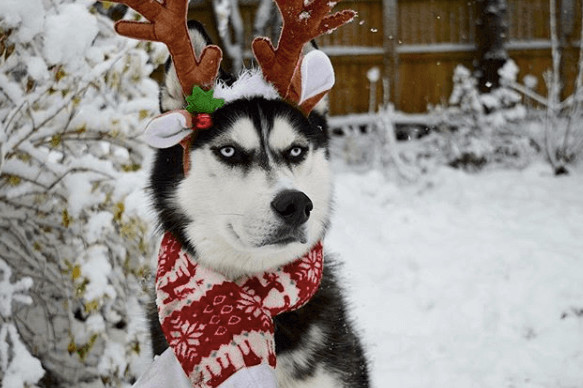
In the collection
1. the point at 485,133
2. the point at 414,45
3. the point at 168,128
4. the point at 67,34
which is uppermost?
the point at 67,34

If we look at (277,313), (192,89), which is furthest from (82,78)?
(277,313)

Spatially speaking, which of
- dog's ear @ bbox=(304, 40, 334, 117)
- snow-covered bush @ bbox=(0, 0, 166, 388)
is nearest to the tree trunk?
snow-covered bush @ bbox=(0, 0, 166, 388)

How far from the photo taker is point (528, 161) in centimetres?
765

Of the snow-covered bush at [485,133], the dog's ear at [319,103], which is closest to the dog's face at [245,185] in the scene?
the dog's ear at [319,103]

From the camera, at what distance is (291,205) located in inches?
77.3

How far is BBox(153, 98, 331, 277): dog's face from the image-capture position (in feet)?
6.70

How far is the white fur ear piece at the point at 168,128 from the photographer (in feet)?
6.64

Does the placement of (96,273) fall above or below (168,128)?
below

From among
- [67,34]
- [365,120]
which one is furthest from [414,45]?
[67,34]

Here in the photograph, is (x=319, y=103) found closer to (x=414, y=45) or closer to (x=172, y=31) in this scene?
(x=172, y=31)

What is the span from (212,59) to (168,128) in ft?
0.84

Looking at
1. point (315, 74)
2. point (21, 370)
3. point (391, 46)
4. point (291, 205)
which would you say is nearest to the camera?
point (291, 205)

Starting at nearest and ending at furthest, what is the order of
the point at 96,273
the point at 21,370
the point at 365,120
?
the point at 21,370, the point at 96,273, the point at 365,120

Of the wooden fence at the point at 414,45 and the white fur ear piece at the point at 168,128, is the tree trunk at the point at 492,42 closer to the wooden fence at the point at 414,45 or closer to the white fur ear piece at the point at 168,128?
the wooden fence at the point at 414,45
